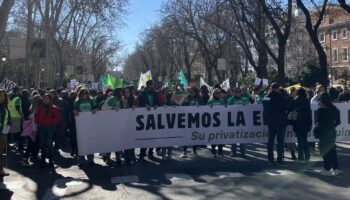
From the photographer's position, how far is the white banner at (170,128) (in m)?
11.9

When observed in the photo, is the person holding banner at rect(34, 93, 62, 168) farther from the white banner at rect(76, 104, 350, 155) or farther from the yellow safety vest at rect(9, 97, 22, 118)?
the yellow safety vest at rect(9, 97, 22, 118)

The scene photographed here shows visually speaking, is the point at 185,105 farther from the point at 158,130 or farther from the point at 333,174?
the point at 333,174

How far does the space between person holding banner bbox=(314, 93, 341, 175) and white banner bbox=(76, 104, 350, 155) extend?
8.73 ft

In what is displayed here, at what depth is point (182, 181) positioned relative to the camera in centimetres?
979

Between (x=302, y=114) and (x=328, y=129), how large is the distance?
1369mm

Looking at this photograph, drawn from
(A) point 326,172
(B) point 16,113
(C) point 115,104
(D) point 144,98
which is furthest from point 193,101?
(B) point 16,113

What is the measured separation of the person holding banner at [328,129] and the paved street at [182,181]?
0.38 meters

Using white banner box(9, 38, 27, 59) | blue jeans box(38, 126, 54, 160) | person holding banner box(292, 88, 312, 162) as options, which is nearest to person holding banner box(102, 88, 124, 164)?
blue jeans box(38, 126, 54, 160)

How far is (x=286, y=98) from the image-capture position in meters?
11.7

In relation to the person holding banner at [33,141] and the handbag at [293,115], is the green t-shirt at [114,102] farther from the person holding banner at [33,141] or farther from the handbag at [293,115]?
the handbag at [293,115]

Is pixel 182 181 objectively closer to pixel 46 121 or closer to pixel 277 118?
pixel 277 118

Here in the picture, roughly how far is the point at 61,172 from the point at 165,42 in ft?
155

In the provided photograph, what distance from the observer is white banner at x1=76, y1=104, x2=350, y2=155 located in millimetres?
11859

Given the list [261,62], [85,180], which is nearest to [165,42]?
[261,62]
